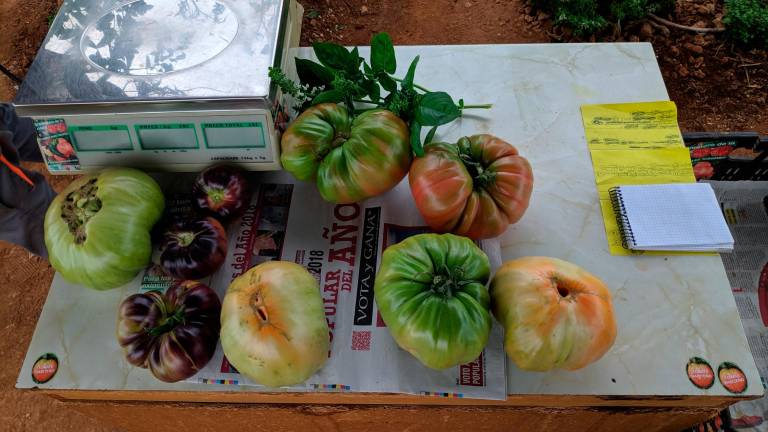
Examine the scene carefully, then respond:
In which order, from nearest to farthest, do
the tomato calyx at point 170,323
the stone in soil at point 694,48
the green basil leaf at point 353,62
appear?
the tomato calyx at point 170,323 → the green basil leaf at point 353,62 → the stone in soil at point 694,48

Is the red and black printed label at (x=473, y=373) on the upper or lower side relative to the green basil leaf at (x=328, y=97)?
lower

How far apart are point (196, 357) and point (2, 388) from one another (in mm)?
1599

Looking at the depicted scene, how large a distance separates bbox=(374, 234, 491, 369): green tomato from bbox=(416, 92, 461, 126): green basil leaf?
10.5 inches

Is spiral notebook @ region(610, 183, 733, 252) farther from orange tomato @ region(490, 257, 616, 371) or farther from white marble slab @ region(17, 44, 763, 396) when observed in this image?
orange tomato @ region(490, 257, 616, 371)

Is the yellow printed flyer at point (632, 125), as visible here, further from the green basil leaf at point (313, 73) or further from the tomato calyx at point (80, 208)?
the tomato calyx at point (80, 208)

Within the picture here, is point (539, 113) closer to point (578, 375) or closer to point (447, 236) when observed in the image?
point (447, 236)

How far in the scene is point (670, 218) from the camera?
129 centimetres

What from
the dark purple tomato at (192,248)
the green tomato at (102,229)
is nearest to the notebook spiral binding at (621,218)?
the dark purple tomato at (192,248)

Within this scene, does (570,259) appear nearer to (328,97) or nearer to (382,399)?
(382,399)

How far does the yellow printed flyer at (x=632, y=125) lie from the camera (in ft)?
4.75

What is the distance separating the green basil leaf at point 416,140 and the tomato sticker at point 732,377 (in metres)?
0.81

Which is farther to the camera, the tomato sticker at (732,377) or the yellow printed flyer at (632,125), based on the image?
the yellow printed flyer at (632,125)

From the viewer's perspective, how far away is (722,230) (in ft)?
4.17

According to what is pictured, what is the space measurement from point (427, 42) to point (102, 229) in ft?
7.54
